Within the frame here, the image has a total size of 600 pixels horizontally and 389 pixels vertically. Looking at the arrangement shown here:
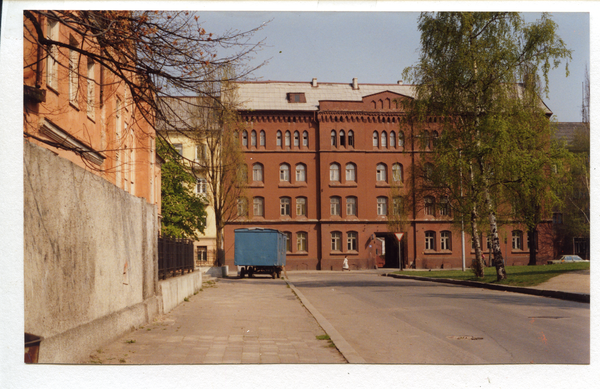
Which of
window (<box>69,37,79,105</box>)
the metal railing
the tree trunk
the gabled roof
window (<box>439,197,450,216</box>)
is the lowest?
the tree trunk

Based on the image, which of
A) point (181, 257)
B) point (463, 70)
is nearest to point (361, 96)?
point (463, 70)

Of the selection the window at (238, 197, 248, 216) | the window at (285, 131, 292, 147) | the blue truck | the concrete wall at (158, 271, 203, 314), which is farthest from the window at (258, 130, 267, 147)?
the concrete wall at (158, 271, 203, 314)

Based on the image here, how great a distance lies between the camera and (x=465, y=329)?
35.6ft

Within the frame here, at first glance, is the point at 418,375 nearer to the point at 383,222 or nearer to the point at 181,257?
the point at 181,257

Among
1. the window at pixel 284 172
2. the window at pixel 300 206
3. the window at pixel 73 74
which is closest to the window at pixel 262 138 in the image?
the window at pixel 284 172

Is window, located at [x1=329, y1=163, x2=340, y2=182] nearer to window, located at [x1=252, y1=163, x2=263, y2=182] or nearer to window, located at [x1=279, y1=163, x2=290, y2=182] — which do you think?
window, located at [x1=279, y1=163, x2=290, y2=182]

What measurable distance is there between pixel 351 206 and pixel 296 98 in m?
12.5

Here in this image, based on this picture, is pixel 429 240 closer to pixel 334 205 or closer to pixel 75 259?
pixel 334 205

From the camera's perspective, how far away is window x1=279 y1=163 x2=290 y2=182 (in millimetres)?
53062

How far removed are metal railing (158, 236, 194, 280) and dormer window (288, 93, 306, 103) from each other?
26120 millimetres

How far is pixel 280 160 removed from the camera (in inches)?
2052

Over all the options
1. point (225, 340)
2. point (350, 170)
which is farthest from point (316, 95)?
point (225, 340)

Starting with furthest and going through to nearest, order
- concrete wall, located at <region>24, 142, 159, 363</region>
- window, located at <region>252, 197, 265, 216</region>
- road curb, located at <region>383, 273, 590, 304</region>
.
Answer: window, located at <region>252, 197, 265, 216</region> < road curb, located at <region>383, 273, 590, 304</region> < concrete wall, located at <region>24, 142, 159, 363</region>

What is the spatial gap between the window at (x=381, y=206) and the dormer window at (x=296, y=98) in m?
12.6
